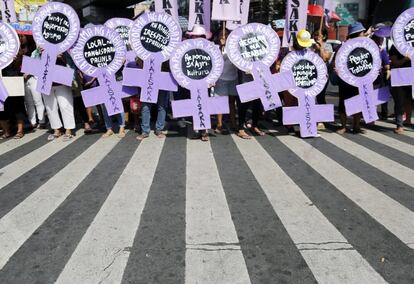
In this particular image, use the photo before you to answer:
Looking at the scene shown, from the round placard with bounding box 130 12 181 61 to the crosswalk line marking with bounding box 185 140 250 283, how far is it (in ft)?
8.02

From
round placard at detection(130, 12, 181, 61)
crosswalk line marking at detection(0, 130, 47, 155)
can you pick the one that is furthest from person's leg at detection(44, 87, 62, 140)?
round placard at detection(130, 12, 181, 61)

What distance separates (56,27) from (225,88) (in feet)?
9.90

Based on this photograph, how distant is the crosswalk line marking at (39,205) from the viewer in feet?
10.8

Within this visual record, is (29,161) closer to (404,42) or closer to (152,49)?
(152,49)

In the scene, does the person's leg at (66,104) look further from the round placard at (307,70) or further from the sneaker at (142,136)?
the round placard at (307,70)

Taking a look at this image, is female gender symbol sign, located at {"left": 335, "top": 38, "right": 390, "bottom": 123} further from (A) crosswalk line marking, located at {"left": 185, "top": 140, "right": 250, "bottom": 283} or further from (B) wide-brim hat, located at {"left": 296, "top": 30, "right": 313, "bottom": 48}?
(A) crosswalk line marking, located at {"left": 185, "top": 140, "right": 250, "bottom": 283}

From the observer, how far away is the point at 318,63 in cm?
669

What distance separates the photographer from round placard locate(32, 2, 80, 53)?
6.47 metres

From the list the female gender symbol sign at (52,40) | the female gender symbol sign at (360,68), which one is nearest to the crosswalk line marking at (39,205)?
the female gender symbol sign at (52,40)

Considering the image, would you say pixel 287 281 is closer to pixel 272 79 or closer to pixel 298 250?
pixel 298 250

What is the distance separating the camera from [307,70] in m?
6.67

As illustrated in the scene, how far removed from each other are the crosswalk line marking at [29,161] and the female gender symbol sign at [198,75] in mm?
2046

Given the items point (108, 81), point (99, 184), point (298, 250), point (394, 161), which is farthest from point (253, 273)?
point (108, 81)

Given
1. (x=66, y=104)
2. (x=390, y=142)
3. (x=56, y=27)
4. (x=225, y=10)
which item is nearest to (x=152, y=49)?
(x=225, y=10)
